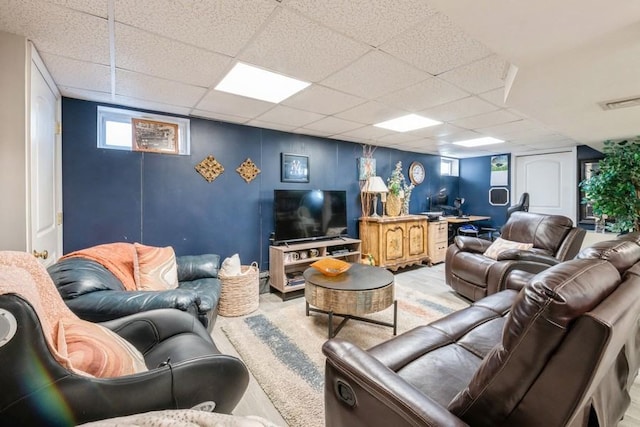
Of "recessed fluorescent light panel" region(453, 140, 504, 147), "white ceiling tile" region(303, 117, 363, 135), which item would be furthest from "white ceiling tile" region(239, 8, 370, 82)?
"recessed fluorescent light panel" region(453, 140, 504, 147)

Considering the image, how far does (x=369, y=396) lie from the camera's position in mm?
1040

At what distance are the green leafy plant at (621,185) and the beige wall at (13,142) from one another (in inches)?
232

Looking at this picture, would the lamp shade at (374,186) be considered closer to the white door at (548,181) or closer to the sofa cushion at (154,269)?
the sofa cushion at (154,269)

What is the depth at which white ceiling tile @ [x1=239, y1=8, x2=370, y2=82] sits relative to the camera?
1553 millimetres

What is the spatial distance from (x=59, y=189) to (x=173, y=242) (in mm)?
1090

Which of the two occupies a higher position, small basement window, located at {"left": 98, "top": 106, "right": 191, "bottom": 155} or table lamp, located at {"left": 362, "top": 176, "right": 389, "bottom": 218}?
small basement window, located at {"left": 98, "top": 106, "right": 191, "bottom": 155}

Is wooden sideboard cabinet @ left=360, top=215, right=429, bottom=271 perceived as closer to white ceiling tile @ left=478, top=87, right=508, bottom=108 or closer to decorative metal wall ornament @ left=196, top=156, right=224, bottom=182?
white ceiling tile @ left=478, top=87, right=508, bottom=108

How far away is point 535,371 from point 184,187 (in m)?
3.33

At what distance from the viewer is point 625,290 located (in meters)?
0.88

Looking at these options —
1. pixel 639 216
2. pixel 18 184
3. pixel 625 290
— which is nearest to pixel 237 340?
pixel 18 184

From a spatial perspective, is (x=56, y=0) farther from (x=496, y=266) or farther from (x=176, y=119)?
(x=496, y=266)

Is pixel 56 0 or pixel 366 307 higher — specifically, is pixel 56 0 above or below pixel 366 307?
above

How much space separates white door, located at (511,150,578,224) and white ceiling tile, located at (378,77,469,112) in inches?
161

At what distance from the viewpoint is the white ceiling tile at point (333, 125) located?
11.0ft
